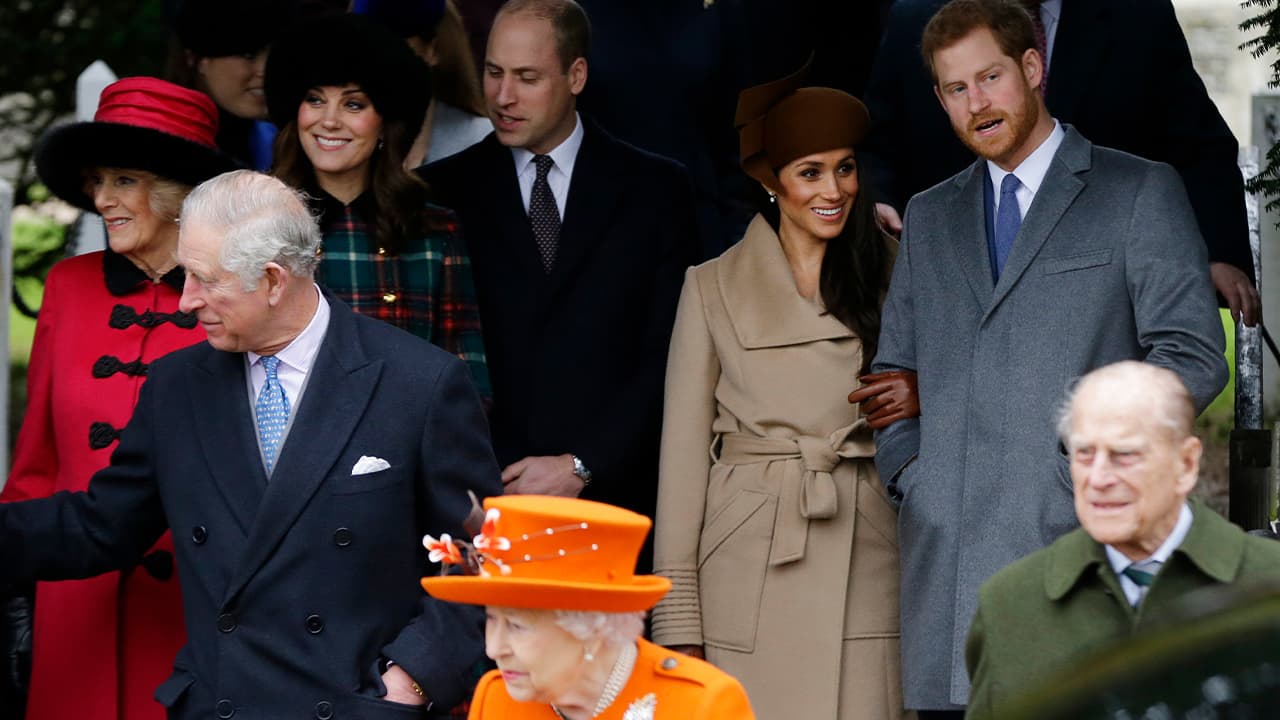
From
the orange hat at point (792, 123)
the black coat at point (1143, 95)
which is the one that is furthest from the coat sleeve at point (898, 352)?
the black coat at point (1143, 95)

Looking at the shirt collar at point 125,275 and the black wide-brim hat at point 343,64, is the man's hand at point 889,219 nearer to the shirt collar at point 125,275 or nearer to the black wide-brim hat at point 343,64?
the black wide-brim hat at point 343,64

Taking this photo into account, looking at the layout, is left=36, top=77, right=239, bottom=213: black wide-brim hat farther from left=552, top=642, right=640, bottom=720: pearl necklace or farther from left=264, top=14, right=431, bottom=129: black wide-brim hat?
left=552, top=642, right=640, bottom=720: pearl necklace

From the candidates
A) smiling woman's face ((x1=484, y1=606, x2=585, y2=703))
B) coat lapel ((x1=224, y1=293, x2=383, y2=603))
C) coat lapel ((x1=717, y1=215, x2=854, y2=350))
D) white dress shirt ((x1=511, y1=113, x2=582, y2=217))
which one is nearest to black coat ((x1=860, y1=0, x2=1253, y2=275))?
coat lapel ((x1=717, y1=215, x2=854, y2=350))

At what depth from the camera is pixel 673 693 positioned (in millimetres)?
3264

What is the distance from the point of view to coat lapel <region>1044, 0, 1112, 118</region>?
16.9 feet

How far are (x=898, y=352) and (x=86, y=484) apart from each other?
199 centimetres

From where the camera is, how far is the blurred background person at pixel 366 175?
16.2 feet

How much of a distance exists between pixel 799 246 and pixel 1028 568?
186 centimetres

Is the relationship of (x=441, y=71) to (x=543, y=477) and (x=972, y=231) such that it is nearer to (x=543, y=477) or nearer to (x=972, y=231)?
(x=543, y=477)

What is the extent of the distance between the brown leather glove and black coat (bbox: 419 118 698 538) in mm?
821

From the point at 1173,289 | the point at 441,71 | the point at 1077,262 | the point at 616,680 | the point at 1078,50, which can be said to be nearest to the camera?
the point at 616,680

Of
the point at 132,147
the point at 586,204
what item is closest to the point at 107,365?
the point at 132,147

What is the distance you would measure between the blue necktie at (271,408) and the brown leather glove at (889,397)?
4.73 feet

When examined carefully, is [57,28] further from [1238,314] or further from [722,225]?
[1238,314]
